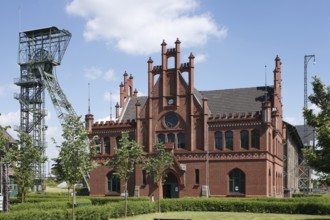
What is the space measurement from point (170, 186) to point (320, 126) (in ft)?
99.6

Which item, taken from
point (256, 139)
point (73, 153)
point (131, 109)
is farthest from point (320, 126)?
point (131, 109)

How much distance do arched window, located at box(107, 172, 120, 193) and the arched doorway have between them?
6785mm

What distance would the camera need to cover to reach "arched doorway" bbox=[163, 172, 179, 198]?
5685 cm

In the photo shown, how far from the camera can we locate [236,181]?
54438mm

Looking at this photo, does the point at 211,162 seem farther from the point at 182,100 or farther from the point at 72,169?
the point at 72,169

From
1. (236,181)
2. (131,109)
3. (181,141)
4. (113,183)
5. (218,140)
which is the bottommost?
(113,183)

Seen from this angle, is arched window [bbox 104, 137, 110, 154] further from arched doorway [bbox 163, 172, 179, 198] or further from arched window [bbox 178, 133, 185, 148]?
arched window [bbox 178, 133, 185, 148]

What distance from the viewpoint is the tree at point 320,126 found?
1134 inches

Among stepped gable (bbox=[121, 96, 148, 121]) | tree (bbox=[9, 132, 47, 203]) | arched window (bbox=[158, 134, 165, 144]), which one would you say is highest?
stepped gable (bbox=[121, 96, 148, 121])

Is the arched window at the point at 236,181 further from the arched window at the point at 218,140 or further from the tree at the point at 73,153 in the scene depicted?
the tree at the point at 73,153

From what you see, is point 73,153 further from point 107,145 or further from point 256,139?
point 107,145

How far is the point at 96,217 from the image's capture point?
107 ft

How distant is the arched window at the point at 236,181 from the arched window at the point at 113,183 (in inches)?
596

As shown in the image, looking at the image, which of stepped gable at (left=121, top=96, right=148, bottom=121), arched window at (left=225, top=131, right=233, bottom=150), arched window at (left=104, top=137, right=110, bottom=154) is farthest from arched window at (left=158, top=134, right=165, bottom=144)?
arched window at (left=225, top=131, right=233, bottom=150)
